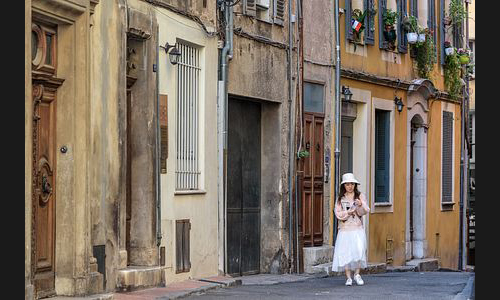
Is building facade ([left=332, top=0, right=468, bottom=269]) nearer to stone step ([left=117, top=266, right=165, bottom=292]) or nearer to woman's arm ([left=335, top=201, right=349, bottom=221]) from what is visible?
woman's arm ([left=335, top=201, right=349, bottom=221])

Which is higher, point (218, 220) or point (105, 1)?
point (105, 1)

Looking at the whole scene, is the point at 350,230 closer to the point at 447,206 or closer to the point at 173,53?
the point at 173,53

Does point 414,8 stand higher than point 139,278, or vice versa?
point 414,8

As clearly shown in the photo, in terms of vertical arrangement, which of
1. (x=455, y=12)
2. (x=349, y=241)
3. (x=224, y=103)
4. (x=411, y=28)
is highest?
(x=455, y=12)

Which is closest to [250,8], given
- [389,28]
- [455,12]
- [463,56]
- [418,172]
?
[389,28]

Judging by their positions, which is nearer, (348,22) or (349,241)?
(349,241)

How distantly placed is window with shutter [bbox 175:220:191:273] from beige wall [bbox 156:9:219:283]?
0.28 ft

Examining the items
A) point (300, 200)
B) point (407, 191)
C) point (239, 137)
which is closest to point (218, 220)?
point (239, 137)

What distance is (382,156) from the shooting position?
26.7 m

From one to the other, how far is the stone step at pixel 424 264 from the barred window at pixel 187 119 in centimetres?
1042

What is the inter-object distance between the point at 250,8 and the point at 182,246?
14.0 ft

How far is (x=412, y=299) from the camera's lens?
15.1 metres
